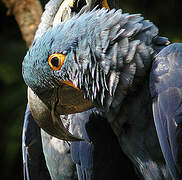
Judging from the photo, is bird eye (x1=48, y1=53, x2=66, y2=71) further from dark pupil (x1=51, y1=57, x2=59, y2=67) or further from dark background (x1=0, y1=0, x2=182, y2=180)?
dark background (x1=0, y1=0, x2=182, y2=180)

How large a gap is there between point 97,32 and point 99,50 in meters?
0.08

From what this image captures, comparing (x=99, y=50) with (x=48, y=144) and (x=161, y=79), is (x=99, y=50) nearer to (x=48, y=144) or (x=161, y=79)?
(x=161, y=79)

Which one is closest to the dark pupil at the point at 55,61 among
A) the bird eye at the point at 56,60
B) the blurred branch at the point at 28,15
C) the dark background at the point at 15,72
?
the bird eye at the point at 56,60

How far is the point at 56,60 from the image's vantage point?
1.73 m

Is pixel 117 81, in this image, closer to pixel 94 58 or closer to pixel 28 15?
pixel 94 58

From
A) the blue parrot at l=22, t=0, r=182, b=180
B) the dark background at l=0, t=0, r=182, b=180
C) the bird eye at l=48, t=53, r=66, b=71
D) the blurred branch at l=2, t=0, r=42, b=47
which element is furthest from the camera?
the dark background at l=0, t=0, r=182, b=180

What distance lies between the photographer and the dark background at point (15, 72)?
3549mm

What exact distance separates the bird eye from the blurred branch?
2.65 ft

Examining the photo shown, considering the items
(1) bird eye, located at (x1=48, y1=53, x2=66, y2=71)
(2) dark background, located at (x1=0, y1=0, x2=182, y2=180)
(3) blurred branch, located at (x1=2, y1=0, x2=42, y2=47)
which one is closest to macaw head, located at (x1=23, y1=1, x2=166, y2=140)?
(1) bird eye, located at (x1=48, y1=53, x2=66, y2=71)

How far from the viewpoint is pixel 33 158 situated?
7.66 feet

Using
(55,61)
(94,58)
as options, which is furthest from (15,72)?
(94,58)

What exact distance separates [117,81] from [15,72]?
6.95ft

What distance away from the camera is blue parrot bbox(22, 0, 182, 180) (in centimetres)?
161

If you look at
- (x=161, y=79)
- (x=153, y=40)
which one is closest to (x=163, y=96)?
(x=161, y=79)
